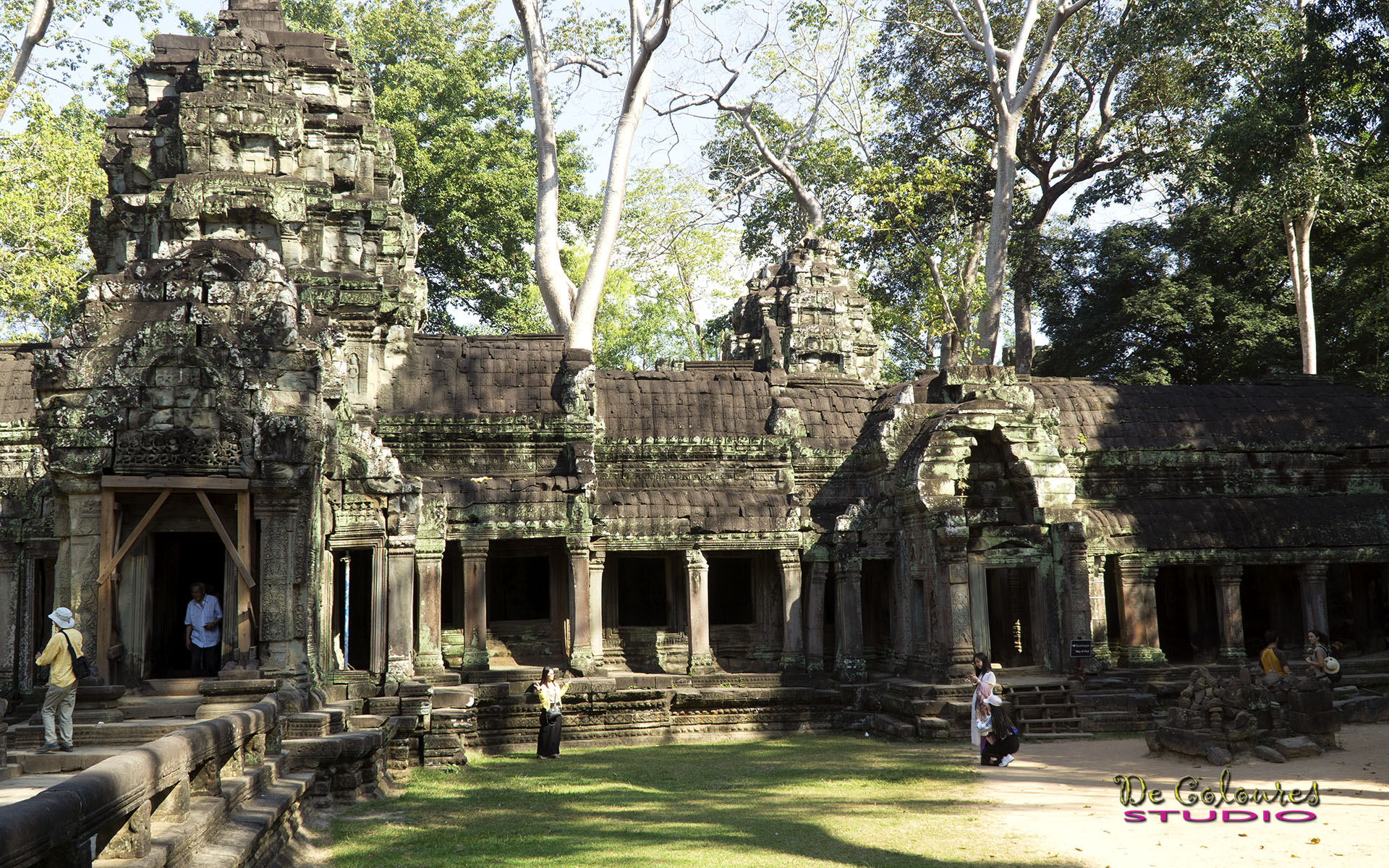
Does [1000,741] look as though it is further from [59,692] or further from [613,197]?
[613,197]

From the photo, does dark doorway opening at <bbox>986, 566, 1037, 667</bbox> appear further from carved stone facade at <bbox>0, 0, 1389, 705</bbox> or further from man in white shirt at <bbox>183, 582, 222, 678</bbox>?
man in white shirt at <bbox>183, 582, 222, 678</bbox>

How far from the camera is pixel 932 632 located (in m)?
17.1

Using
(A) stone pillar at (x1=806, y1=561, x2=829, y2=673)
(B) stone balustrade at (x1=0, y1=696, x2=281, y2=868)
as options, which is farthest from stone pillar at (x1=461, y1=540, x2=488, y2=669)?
(B) stone balustrade at (x1=0, y1=696, x2=281, y2=868)

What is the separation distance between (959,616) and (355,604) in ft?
30.2

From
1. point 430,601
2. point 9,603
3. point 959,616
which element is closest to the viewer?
point 9,603

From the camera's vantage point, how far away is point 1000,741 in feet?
44.1

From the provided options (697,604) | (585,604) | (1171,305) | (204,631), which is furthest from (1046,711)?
(1171,305)

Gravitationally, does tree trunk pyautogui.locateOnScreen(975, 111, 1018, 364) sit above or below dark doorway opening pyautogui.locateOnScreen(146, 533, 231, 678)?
above

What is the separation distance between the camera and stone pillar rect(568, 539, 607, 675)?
1702 centimetres

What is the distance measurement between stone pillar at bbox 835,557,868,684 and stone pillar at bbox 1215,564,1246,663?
6.05 m

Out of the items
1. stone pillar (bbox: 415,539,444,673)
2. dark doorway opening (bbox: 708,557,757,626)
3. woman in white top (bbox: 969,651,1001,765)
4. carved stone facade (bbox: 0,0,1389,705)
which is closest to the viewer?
woman in white top (bbox: 969,651,1001,765)

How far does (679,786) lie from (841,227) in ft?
72.3

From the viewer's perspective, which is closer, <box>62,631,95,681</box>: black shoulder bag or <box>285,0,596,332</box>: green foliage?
<box>62,631,95,681</box>: black shoulder bag

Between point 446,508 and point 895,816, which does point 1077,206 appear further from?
point 895,816
